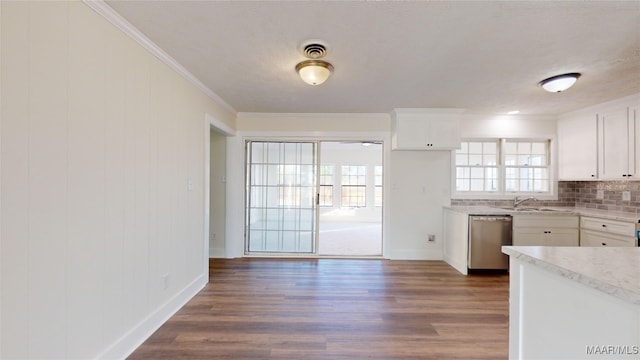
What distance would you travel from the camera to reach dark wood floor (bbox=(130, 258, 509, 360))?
1997mm

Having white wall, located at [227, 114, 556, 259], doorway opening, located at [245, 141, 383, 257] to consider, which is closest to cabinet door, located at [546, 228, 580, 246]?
white wall, located at [227, 114, 556, 259]

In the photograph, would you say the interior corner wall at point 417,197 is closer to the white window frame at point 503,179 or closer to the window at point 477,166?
the white window frame at point 503,179

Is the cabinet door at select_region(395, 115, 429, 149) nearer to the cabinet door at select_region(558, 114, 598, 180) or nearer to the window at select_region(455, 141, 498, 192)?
the window at select_region(455, 141, 498, 192)

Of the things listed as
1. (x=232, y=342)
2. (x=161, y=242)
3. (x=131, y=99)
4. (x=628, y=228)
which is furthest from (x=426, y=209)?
(x=131, y=99)

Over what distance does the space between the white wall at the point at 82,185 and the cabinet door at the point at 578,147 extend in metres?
5.23

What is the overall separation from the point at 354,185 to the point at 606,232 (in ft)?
20.7

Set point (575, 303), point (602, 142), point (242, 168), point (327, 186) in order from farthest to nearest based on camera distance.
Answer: point (327, 186)
point (242, 168)
point (602, 142)
point (575, 303)

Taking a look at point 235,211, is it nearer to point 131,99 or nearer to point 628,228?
point 131,99

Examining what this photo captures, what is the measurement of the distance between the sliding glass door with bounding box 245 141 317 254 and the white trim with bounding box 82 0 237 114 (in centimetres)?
170

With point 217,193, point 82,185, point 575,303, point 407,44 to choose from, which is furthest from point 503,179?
point 82,185

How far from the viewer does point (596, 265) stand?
3.45 ft

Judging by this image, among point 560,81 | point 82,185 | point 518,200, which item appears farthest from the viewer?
point 518,200

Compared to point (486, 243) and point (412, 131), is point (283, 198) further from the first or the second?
point (486, 243)

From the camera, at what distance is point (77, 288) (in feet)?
5.01
